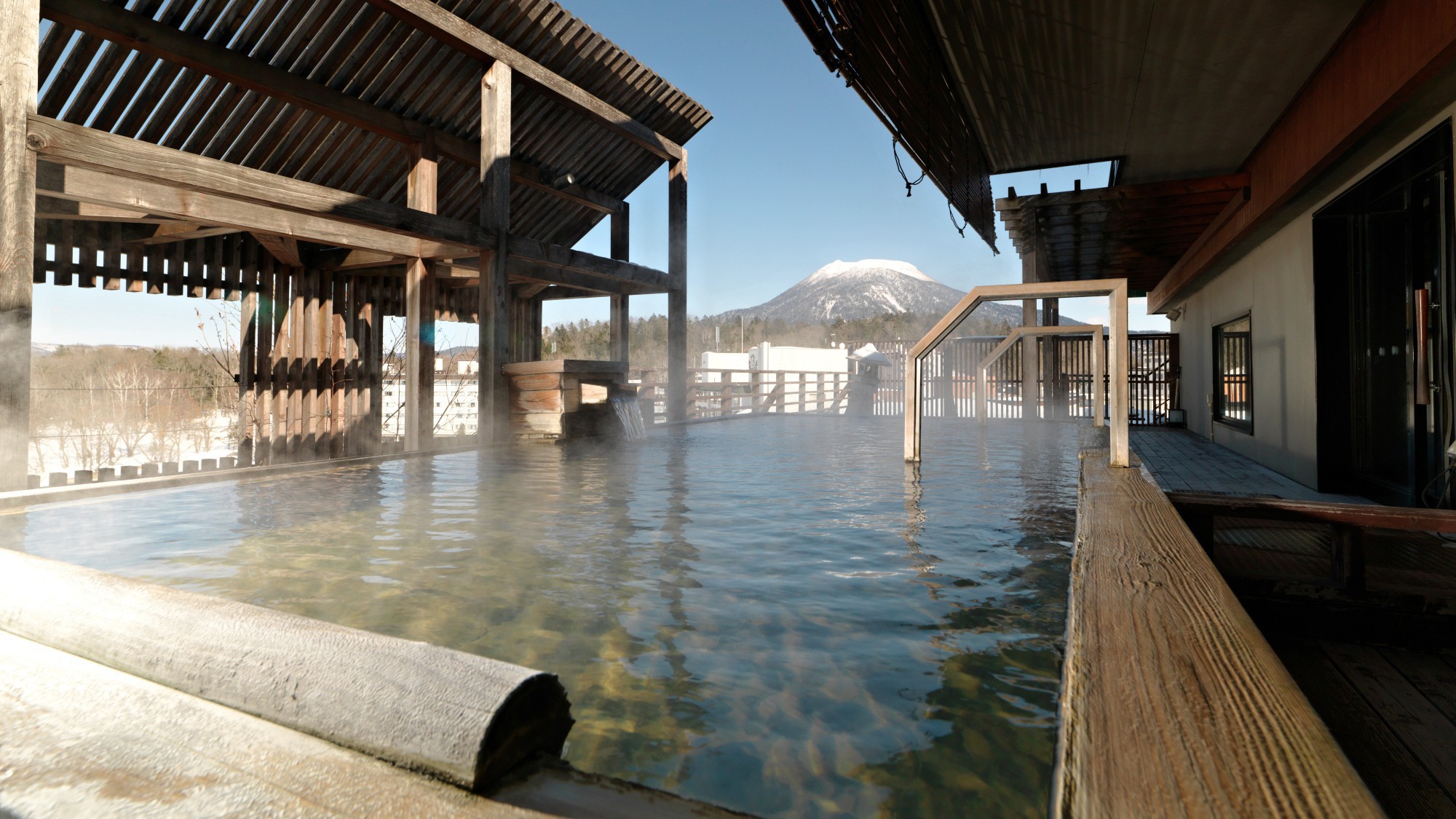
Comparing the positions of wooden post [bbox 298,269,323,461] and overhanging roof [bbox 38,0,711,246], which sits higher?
overhanging roof [bbox 38,0,711,246]

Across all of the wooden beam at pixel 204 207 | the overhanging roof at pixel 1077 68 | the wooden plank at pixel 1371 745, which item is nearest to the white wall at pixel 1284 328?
the overhanging roof at pixel 1077 68

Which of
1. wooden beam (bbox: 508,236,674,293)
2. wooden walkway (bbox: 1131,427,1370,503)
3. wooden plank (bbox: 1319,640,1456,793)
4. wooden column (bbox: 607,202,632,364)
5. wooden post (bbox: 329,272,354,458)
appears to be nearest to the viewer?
wooden plank (bbox: 1319,640,1456,793)

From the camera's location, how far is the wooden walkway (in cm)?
559

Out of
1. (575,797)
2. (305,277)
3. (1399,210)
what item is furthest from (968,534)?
(305,277)

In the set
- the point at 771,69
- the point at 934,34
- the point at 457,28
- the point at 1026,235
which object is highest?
the point at 771,69

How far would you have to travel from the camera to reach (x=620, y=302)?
36.7 ft

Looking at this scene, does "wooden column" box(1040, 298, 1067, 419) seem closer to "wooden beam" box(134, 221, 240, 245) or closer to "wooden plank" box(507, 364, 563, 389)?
"wooden plank" box(507, 364, 563, 389)

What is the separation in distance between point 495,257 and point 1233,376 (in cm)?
971

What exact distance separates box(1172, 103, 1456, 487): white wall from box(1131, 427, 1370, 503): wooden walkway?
0.23m

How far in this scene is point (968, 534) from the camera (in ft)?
A: 12.1

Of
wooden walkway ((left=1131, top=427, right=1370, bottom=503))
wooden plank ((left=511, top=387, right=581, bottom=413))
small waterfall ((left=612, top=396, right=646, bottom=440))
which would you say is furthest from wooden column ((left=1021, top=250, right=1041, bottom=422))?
wooden plank ((left=511, top=387, right=581, bottom=413))

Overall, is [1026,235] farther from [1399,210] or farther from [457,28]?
[457,28]

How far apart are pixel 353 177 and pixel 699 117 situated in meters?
4.70

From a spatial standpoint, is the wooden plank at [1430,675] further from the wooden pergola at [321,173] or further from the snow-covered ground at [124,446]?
the snow-covered ground at [124,446]
